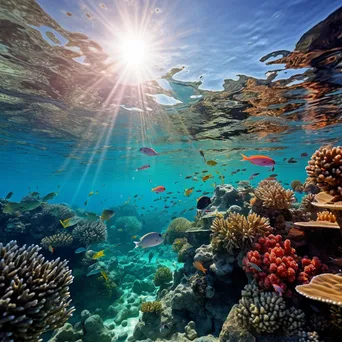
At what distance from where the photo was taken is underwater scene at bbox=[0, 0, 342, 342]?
374 centimetres

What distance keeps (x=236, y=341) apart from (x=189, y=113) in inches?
500

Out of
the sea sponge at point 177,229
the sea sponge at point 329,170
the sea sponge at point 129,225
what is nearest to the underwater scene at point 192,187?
the sea sponge at point 329,170

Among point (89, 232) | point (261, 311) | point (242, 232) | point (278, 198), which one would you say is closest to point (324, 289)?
point (261, 311)

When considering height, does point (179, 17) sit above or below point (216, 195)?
above

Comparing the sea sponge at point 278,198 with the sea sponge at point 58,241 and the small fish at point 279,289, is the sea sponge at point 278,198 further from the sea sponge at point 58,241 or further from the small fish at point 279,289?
the sea sponge at point 58,241

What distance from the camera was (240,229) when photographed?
543 cm

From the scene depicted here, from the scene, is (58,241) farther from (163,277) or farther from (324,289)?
(324,289)

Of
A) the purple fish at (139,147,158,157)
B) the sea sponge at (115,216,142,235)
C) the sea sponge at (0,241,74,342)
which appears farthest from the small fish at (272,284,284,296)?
the sea sponge at (115,216,142,235)

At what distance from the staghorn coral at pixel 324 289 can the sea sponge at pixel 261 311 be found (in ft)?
4.07

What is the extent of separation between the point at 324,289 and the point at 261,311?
153cm

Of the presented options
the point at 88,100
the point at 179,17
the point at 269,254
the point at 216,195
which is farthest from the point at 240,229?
the point at 88,100

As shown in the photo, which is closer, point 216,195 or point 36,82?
point 216,195

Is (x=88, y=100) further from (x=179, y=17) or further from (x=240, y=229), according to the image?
(x=240, y=229)

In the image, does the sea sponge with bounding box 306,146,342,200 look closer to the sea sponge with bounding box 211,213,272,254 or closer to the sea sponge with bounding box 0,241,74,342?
the sea sponge with bounding box 211,213,272,254
